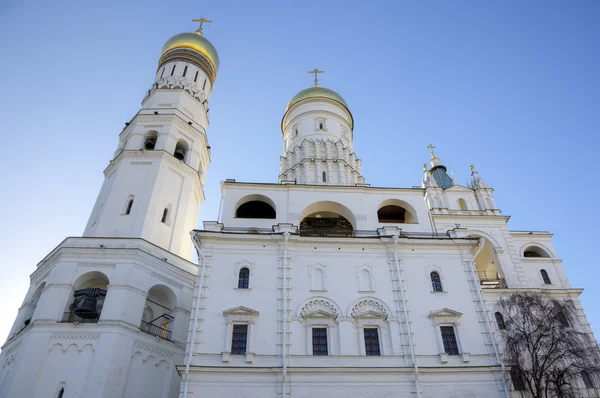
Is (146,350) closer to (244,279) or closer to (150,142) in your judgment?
(244,279)

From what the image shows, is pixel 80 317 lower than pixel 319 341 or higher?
higher

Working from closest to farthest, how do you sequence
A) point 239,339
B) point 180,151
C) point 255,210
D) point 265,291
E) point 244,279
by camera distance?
1. point 239,339
2. point 265,291
3. point 244,279
4. point 255,210
5. point 180,151

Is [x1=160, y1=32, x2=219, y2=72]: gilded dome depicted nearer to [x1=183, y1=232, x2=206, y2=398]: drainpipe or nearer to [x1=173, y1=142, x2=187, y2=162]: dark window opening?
[x1=173, y1=142, x2=187, y2=162]: dark window opening

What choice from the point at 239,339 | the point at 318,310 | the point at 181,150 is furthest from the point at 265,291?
the point at 181,150

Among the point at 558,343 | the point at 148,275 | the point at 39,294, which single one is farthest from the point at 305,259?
the point at 39,294

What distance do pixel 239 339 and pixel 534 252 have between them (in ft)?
66.5

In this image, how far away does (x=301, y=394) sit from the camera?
17688mm

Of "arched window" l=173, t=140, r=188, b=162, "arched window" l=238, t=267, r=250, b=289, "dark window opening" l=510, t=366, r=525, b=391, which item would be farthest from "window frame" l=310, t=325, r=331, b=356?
"arched window" l=173, t=140, r=188, b=162

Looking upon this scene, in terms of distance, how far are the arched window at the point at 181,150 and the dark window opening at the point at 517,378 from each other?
2189cm

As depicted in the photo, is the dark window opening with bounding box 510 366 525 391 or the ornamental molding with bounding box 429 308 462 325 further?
the ornamental molding with bounding box 429 308 462 325

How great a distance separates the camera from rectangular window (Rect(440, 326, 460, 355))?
19.6 m

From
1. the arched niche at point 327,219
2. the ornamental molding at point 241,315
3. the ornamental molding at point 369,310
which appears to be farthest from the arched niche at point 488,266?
the ornamental molding at point 241,315

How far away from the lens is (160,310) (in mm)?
23906

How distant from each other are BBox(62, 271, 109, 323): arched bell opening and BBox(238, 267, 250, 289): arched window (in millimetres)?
6620
